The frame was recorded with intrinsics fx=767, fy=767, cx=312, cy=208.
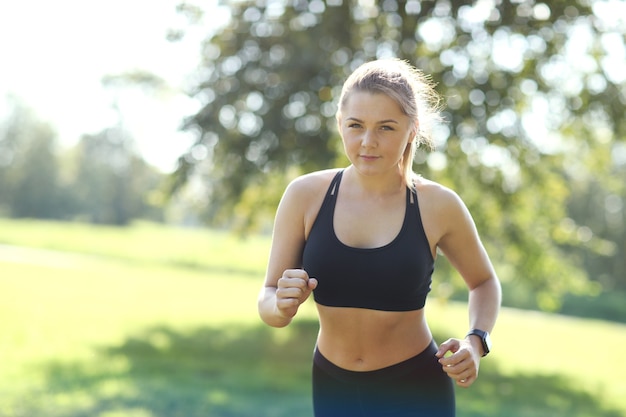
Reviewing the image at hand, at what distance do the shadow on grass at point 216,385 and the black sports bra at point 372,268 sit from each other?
5155 mm

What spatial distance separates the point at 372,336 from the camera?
7.87 ft

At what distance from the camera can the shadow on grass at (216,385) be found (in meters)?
7.44

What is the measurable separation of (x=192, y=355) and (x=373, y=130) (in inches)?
368

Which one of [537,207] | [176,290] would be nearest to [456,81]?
[537,207]

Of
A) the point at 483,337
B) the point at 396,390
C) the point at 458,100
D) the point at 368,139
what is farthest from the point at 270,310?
the point at 458,100

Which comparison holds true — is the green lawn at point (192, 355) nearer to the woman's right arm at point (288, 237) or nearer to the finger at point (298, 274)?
the woman's right arm at point (288, 237)

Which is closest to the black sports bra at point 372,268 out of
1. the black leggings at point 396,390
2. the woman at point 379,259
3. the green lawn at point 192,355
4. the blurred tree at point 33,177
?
the woman at point 379,259

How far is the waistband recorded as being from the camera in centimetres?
241

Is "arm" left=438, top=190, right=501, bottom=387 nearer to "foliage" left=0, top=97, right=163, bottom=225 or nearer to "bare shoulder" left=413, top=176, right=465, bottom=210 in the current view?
"bare shoulder" left=413, top=176, right=465, bottom=210

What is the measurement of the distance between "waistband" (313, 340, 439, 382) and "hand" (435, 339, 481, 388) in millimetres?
120

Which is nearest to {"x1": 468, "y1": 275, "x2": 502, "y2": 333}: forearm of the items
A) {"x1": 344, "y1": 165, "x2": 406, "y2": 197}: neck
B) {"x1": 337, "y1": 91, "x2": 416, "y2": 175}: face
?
{"x1": 344, "y1": 165, "x2": 406, "y2": 197}: neck

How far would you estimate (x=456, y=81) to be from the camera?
34.0ft

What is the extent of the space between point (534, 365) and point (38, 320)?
876 centimetres

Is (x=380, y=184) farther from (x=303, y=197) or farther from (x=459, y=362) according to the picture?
(x=459, y=362)
